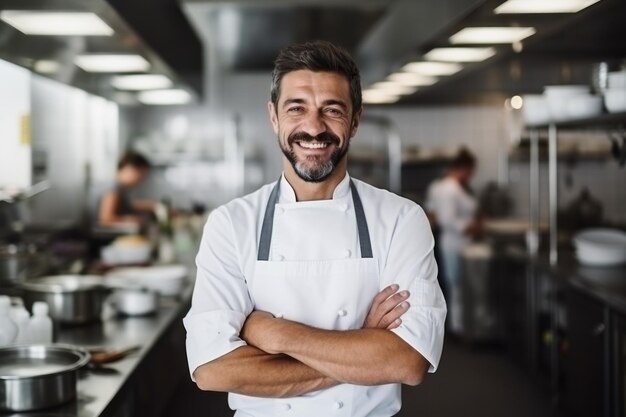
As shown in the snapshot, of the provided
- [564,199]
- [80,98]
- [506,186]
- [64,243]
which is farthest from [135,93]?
[506,186]

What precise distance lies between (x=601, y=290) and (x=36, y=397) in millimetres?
2565

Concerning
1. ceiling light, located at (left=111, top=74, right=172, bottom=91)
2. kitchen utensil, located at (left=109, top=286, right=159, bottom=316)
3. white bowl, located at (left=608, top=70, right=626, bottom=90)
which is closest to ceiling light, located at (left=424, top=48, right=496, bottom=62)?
white bowl, located at (left=608, top=70, right=626, bottom=90)

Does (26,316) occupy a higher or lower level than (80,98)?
lower

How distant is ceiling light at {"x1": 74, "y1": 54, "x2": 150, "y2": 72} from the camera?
3.36 metres

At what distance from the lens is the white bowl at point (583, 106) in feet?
13.0

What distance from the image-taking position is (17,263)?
341 cm

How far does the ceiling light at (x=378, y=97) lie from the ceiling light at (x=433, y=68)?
168cm

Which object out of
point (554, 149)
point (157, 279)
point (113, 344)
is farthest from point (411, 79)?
point (113, 344)

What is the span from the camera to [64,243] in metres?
5.27

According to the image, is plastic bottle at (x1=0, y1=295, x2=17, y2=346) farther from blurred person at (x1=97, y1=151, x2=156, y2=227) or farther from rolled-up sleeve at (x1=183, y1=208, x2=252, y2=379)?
blurred person at (x1=97, y1=151, x2=156, y2=227)

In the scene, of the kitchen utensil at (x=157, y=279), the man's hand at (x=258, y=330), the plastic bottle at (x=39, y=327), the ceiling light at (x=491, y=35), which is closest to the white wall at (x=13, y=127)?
the kitchen utensil at (x=157, y=279)

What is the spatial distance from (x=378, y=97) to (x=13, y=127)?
137 inches

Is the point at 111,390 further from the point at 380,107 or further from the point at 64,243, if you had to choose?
the point at 380,107

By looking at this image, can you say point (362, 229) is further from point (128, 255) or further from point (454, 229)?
point (454, 229)
